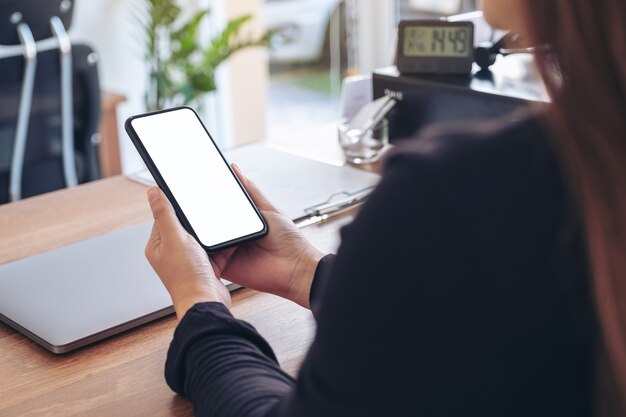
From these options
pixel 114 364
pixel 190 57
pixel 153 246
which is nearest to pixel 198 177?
pixel 153 246

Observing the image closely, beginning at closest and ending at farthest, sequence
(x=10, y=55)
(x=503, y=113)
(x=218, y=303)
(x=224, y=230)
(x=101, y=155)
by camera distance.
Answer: (x=218, y=303) < (x=224, y=230) < (x=503, y=113) < (x=10, y=55) < (x=101, y=155)

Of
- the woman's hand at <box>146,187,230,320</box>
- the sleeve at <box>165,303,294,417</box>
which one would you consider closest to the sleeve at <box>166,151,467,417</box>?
the sleeve at <box>165,303,294,417</box>

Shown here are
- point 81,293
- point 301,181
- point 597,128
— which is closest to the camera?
point 597,128

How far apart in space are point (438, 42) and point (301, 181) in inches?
14.3

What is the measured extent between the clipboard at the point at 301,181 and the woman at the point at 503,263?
0.67 metres

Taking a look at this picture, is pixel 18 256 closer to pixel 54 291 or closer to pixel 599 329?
pixel 54 291

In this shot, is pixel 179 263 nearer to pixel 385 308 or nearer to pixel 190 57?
pixel 385 308

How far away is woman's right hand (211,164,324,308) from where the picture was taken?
99 cm

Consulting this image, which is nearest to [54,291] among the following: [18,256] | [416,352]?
[18,256]

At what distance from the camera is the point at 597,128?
55 cm

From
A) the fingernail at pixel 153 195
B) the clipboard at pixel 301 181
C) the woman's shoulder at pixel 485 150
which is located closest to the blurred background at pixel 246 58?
the clipboard at pixel 301 181

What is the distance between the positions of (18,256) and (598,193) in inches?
33.2

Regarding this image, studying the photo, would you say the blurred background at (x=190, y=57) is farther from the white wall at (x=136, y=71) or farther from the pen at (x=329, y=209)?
the pen at (x=329, y=209)

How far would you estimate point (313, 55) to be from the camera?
5.65 metres
